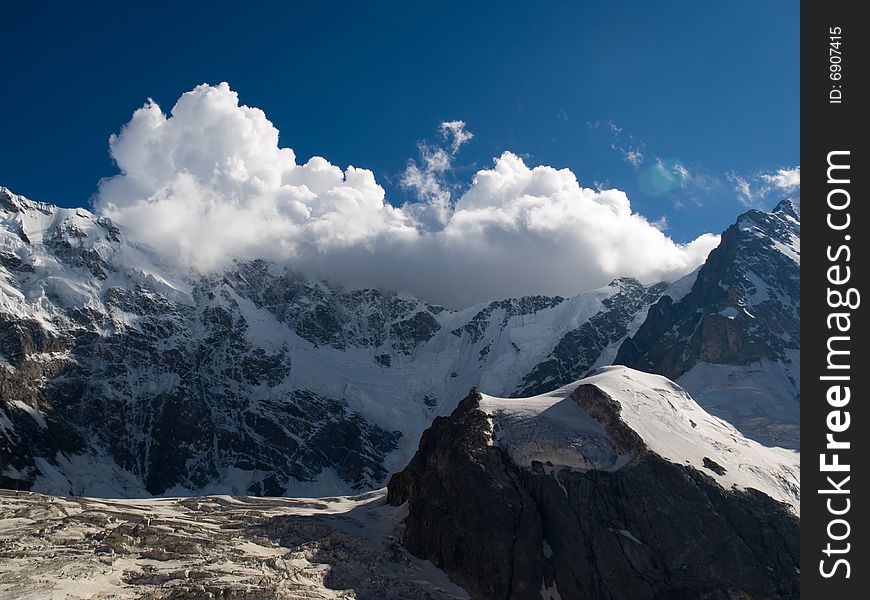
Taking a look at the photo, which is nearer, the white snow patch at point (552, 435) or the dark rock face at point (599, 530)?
the dark rock face at point (599, 530)

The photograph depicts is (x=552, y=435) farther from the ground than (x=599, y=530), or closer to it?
farther from the ground

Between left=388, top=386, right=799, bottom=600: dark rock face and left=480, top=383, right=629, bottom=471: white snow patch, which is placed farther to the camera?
left=480, top=383, right=629, bottom=471: white snow patch

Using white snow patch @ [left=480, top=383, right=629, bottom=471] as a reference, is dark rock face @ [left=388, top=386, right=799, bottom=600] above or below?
below

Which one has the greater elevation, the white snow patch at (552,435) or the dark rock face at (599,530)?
the white snow patch at (552,435)

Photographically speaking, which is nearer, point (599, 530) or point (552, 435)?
point (599, 530)

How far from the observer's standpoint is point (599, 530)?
9550 cm

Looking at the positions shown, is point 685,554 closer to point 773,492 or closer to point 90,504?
point 773,492

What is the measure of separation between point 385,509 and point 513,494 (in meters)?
26.6

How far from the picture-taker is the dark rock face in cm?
8944

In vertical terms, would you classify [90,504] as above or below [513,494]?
below

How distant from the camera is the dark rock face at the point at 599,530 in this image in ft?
293

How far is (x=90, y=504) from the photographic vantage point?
4286 inches
